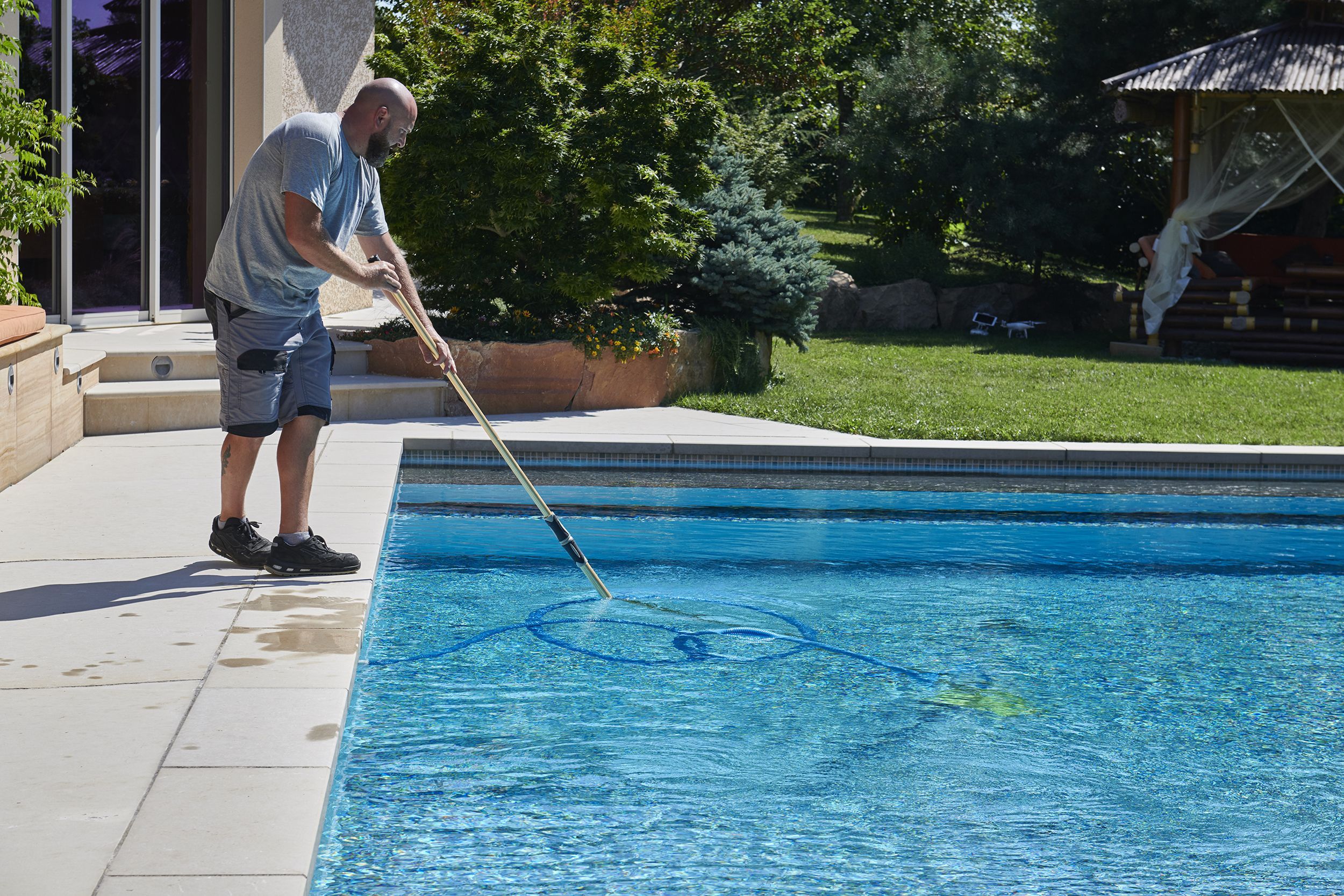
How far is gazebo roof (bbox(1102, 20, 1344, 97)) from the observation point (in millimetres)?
13625

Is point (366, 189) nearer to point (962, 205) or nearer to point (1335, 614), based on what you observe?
point (1335, 614)

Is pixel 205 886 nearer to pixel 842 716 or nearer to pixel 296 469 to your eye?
pixel 842 716

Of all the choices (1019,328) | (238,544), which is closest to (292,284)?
(238,544)

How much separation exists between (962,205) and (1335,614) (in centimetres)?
1382

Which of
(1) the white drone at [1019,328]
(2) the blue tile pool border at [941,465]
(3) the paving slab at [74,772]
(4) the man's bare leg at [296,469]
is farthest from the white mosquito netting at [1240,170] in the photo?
(3) the paving slab at [74,772]

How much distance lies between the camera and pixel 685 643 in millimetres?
4535

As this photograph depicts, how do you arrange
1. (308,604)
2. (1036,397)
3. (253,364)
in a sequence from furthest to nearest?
(1036,397) → (253,364) → (308,604)

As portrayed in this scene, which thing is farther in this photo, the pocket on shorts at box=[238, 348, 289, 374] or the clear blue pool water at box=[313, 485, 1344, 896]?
the pocket on shorts at box=[238, 348, 289, 374]

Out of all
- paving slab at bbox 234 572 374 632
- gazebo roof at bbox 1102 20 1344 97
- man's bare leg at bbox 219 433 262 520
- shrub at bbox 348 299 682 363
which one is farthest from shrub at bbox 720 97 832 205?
paving slab at bbox 234 572 374 632

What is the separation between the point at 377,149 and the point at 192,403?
3.86 metres

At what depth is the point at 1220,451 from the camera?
7883mm

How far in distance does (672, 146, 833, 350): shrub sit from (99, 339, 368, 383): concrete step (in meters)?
3.66

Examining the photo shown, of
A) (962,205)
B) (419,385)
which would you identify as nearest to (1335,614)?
(419,385)

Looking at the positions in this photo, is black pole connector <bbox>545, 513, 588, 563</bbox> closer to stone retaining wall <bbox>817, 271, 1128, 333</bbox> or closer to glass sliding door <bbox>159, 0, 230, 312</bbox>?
glass sliding door <bbox>159, 0, 230, 312</bbox>
